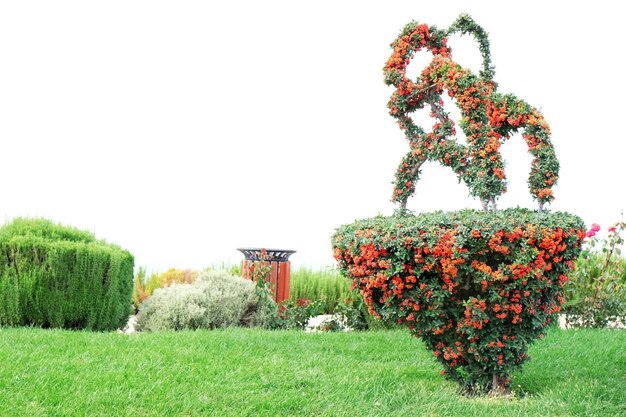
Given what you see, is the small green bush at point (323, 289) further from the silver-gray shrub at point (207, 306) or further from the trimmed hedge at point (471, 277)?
the trimmed hedge at point (471, 277)

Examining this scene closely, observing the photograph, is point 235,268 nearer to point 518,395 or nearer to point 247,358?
point 247,358

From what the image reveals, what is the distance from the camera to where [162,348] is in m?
7.33

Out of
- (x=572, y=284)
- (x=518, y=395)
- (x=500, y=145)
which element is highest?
(x=500, y=145)

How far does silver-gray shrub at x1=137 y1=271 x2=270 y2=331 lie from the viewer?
9.84 metres

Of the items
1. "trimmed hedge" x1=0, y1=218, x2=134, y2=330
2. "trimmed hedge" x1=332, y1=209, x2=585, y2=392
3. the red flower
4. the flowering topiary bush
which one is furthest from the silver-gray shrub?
the red flower

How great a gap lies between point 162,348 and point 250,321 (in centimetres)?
312

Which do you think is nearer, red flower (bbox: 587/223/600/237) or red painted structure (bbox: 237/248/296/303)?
red flower (bbox: 587/223/600/237)

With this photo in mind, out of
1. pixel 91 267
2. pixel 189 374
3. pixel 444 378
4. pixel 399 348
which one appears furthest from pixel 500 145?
pixel 91 267

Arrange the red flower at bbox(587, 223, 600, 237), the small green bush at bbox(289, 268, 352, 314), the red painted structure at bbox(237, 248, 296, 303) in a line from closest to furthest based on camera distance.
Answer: the red flower at bbox(587, 223, 600, 237), the red painted structure at bbox(237, 248, 296, 303), the small green bush at bbox(289, 268, 352, 314)

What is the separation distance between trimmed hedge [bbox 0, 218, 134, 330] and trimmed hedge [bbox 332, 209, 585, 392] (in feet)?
15.4

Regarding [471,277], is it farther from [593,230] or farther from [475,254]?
[593,230]

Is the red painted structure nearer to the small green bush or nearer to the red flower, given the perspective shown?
the small green bush

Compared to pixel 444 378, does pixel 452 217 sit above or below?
above

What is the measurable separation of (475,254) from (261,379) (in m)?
2.24
